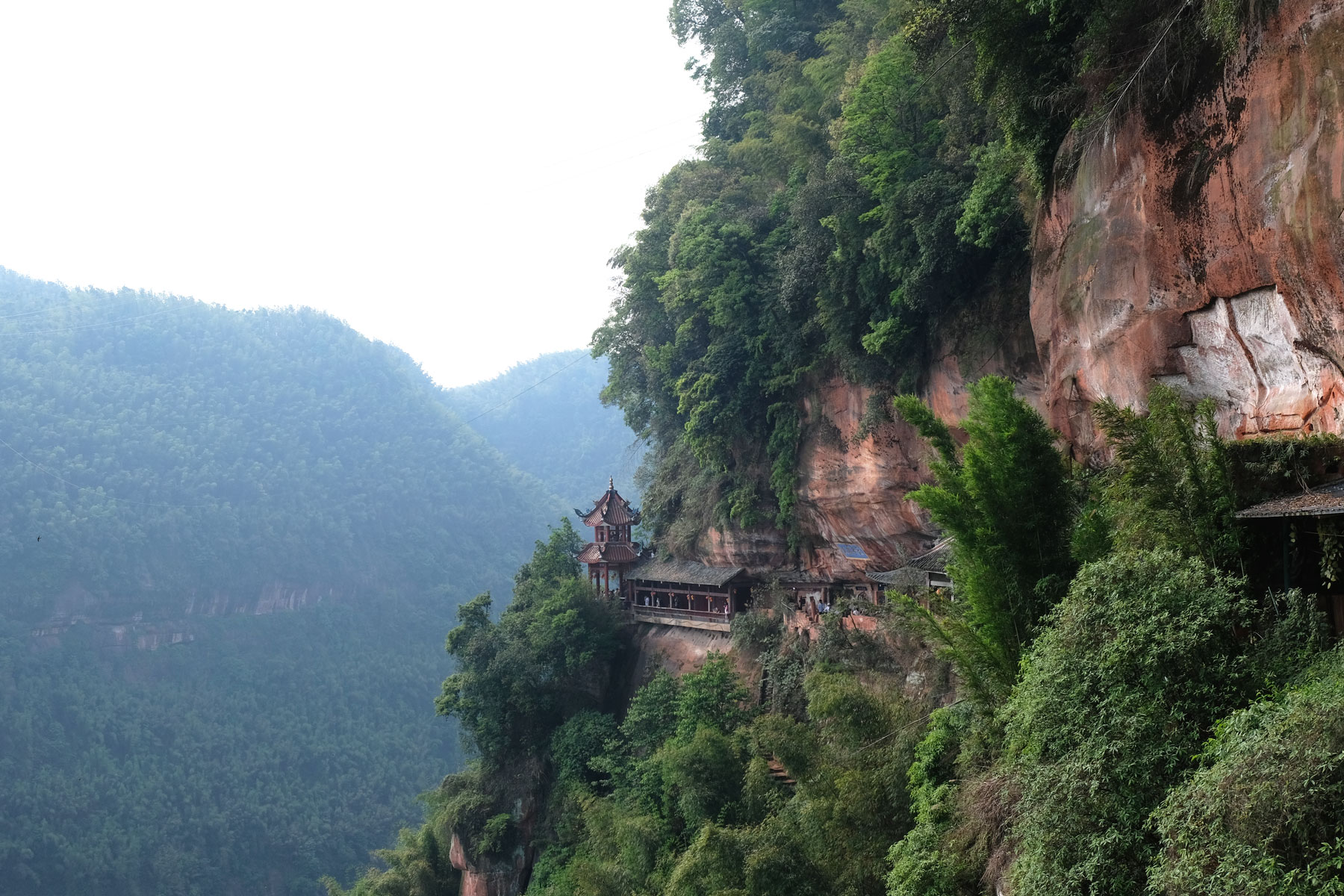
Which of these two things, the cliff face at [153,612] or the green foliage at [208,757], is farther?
the cliff face at [153,612]

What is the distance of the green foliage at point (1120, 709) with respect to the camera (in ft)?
23.1

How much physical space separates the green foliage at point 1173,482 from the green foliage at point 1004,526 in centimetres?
148

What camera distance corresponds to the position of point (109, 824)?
45.6 metres

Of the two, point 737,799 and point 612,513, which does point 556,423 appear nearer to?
point 612,513

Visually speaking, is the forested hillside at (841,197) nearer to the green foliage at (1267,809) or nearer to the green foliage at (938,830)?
the green foliage at (1267,809)

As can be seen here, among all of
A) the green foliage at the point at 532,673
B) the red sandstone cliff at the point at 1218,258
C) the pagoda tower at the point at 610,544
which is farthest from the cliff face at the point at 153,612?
the red sandstone cliff at the point at 1218,258

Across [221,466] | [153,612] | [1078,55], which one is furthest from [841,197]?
[221,466]

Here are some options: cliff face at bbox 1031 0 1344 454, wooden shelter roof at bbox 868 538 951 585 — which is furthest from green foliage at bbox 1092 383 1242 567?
wooden shelter roof at bbox 868 538 951 585

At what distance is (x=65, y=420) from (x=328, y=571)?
17901mm

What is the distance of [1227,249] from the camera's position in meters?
9.37

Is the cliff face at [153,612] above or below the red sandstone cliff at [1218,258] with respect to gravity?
below

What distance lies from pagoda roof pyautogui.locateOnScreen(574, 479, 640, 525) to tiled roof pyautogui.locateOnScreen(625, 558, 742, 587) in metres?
1.23

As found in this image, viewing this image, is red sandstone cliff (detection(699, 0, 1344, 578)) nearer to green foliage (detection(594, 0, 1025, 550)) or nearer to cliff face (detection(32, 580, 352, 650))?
green foliage (detection(594, 0, 1025, 550))

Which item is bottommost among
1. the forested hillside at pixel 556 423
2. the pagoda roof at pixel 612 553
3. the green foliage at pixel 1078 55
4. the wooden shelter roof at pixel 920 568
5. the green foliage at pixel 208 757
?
the green foliage at pixel 208 757
